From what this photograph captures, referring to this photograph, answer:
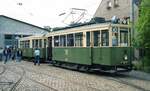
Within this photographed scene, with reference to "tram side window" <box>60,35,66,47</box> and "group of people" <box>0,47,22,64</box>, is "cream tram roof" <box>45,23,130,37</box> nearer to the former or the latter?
"tram side window" <box>60,35,66,47</box>

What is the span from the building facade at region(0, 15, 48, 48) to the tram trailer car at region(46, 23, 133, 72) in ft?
93.3

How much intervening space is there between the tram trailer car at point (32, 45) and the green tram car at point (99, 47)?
7699 mm

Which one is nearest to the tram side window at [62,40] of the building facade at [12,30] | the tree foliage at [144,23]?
the tree foliage at [144,23]

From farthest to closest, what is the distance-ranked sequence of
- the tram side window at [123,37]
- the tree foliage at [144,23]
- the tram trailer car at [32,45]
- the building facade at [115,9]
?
the building facade at [115,9]
the tram trailer car at [32,45]
the tree foliage at [144,23]
the tram side window at [123,37]

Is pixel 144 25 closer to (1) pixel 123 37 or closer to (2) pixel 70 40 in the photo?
(1) pixel 123 37

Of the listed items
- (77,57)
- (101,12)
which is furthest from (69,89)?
(101,12)

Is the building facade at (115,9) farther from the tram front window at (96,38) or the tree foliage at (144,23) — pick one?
the tram front window at (96,38)

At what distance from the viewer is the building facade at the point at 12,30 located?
49534 mm

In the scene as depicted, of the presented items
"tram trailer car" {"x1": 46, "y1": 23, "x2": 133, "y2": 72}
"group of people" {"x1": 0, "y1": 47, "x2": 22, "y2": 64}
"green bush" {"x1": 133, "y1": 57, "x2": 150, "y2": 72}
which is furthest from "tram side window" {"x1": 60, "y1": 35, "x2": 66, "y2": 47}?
"group of people" {"x1": 0, "y1": 47, "x2": 22, "y2": 64}

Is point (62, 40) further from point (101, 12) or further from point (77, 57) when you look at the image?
point (101, 12)

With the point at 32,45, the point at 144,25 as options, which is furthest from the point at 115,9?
the point at 144,25

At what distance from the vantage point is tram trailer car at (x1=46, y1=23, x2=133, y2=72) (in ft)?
59.6

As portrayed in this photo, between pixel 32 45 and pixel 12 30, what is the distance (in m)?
16.8

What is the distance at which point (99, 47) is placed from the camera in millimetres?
18812
